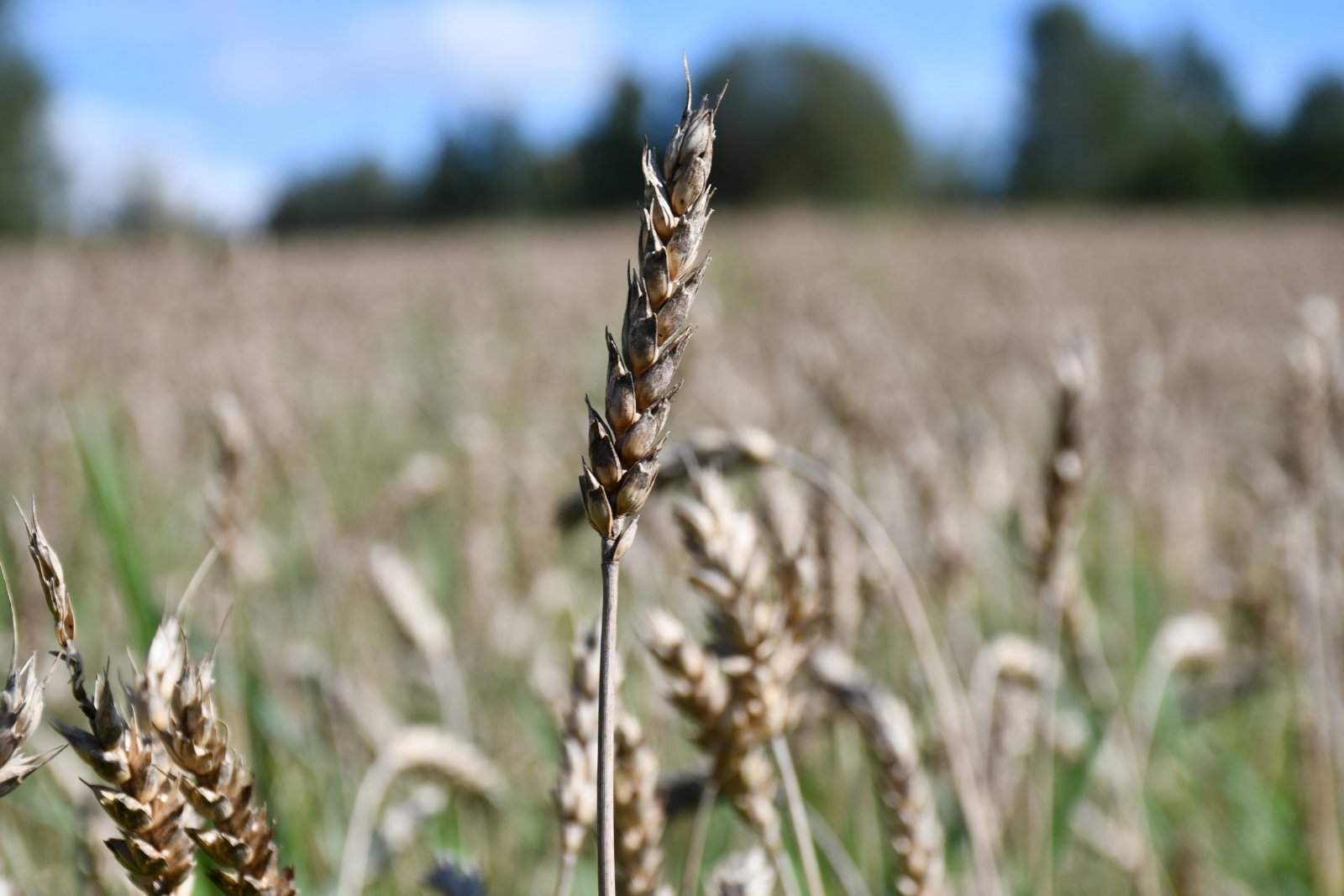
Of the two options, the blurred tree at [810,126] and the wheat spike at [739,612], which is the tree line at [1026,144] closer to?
the blurred tree at [810,126]

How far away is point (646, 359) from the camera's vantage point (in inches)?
20.0

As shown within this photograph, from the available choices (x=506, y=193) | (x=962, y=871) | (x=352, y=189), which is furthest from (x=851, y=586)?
(x=352, y=189)

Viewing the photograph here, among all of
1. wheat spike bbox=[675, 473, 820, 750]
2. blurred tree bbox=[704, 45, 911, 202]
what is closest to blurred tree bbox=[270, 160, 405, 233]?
blurred tree bbox=[704, 45, 911, 202]

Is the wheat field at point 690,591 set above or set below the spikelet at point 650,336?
below

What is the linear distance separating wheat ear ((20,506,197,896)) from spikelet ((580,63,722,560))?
0.25 meters

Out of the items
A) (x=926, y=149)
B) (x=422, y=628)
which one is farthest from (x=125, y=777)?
(x=926, y=149)

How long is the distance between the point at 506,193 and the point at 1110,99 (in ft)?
171

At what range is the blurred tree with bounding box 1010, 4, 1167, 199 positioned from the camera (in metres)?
45.0

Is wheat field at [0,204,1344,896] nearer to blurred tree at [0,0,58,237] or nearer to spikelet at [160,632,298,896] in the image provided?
spikelet at [160,632,298,896]

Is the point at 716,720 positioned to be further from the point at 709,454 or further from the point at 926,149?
Answer: the point at 926,149

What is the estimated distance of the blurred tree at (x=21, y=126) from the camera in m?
33.1

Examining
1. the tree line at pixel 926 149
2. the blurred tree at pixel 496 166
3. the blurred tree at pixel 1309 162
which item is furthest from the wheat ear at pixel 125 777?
the blurred tree at pixel 1309 162

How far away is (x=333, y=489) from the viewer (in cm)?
379

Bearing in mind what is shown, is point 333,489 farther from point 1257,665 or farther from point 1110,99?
point 1110,99
